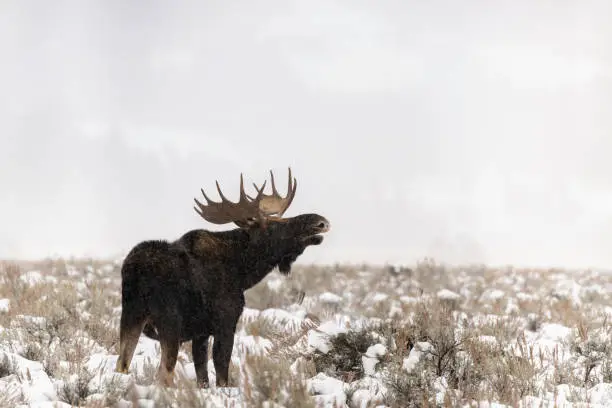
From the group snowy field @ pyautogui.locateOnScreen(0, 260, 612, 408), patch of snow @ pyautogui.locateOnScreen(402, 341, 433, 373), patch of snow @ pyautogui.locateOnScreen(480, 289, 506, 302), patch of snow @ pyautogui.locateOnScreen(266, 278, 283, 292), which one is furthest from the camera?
patch of snow @ pyautogui.locateOnScreen(480, 289, 506, 302)

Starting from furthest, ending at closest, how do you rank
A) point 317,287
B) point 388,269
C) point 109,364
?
point 388,269 < point 317,287 < point 109,364

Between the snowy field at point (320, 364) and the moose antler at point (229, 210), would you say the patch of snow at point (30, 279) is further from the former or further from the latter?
the moose antler at point (229, 210)

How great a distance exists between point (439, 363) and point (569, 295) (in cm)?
1132

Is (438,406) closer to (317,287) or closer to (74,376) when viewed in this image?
(74,376)

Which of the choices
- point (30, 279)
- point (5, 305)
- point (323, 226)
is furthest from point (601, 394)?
point (30, 279)

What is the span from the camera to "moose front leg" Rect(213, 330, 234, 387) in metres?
5.86

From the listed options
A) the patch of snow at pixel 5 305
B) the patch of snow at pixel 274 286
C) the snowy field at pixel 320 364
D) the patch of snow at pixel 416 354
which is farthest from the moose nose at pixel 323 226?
the patch of snow at pixel 274 286

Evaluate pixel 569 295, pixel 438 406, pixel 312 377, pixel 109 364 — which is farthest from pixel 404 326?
pixel 569 295

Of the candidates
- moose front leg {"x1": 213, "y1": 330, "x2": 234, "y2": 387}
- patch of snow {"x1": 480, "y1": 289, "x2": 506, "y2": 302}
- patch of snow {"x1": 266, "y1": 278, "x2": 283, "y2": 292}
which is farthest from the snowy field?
patch of snow {"x1": 480, "y1": 289, "x2": 506, "y2": 302}

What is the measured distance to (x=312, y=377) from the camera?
22.2ft

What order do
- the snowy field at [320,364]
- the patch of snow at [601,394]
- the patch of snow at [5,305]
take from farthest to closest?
the patch of snow at [5,305] < the patch of snow at [601,394] < the snowy field at [320,364]

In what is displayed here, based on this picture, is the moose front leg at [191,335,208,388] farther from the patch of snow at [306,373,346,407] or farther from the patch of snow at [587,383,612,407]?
the patch of snow at [587,383,612,407]

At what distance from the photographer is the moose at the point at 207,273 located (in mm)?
5758

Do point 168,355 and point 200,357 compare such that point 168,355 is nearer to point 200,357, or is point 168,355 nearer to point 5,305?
point 200,357
